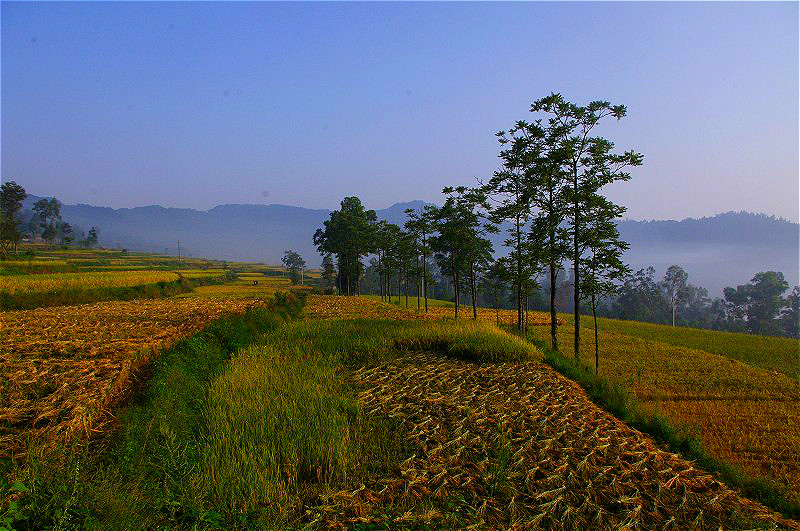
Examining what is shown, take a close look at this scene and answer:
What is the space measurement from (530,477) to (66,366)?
10.9m

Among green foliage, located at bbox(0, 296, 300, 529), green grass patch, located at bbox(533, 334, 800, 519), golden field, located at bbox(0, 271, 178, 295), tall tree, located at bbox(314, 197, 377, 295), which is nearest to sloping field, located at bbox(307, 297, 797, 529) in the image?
green grass patch, located at bbox(533, 334, 800, 519)

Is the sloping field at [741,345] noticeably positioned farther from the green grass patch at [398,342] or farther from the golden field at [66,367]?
the golden field at [66,367]

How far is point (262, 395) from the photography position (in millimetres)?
7219

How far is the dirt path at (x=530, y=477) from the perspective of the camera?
430 cm

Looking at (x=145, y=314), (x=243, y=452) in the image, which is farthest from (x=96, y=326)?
(x=243, y=452)

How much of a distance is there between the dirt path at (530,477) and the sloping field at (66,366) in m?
5.07

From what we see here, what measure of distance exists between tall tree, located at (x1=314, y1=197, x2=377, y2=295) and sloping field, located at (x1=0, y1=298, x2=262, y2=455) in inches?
1519

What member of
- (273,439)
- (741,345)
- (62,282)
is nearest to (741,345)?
(741,345)

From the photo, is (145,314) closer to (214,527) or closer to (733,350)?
(214,527)

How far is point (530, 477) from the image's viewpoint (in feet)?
16.5

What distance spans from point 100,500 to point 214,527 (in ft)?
3.54

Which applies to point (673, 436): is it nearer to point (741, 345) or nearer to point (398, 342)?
point (398, 342)

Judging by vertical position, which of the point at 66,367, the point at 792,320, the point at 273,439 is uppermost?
the point at 273,439

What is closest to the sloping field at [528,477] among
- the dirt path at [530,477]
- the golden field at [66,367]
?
the dirt path at [530,477]
